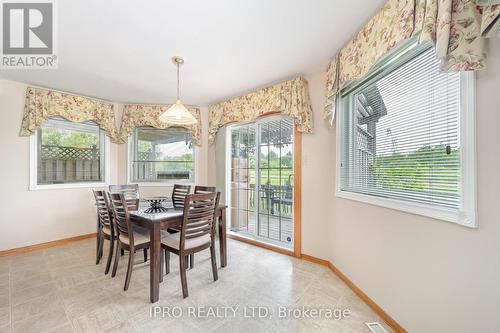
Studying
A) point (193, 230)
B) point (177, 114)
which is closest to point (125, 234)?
point (193, 230)

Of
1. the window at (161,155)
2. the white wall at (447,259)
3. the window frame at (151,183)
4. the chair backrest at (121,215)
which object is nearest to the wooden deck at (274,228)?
the white wall at (447,259)

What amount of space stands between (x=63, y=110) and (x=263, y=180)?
3.34 metres

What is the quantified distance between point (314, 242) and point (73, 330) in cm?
250

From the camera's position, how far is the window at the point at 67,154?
3.32 m

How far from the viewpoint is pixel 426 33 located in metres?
1.23

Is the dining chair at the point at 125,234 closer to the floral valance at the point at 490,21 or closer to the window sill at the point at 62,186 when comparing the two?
the window sill at the point at 62,186

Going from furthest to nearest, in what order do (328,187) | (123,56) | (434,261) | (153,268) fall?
(328,187), (123,56), (153,268), (434,261)

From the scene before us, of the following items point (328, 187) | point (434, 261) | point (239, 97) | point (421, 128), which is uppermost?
point (239, 97)

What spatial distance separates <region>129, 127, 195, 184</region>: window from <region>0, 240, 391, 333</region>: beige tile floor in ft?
5.45

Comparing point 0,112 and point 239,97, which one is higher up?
point 239,97

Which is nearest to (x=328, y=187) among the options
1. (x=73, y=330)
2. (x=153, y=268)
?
(x=153, y=268)

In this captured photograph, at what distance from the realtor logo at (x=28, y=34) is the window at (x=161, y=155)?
1.76 metres

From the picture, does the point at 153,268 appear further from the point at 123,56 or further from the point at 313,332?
A: the point at 123,56

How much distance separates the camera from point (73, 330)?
5.27 feet
